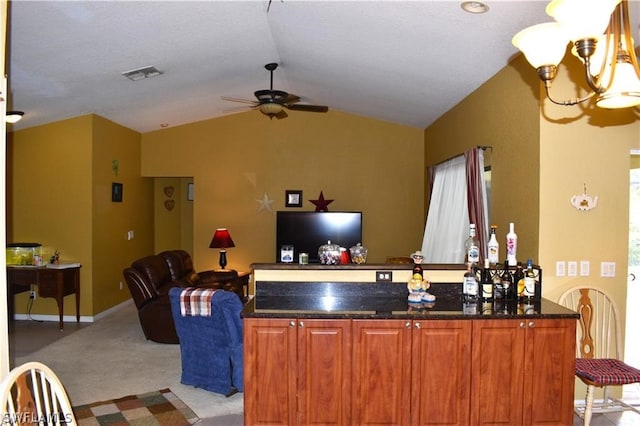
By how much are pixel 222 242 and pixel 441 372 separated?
4.95 meters

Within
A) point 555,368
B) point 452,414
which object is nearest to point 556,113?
point 555,368

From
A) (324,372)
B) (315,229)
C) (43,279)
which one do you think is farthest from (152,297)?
(324,372)

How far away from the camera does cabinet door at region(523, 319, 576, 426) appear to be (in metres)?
2.84

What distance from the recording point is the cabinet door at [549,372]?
284cm

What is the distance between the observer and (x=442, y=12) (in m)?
3.21

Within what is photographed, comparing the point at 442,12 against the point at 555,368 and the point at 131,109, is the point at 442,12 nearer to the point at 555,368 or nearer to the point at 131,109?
the point at 555,368

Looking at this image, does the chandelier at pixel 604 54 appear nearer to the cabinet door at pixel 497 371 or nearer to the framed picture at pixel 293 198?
the cabinet door at pixel 497 371

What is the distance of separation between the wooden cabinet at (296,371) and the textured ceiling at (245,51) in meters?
2.35

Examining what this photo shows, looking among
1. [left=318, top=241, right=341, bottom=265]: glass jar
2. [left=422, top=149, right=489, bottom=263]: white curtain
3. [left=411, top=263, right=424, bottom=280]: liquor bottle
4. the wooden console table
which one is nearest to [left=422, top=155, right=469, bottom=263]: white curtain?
[left=422, top=149, right=489, bottom=263]: white curtain

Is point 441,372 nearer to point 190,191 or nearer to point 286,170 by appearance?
point 286,170

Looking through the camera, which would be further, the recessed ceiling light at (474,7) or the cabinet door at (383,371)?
the recessed ceiling light at (474,7)

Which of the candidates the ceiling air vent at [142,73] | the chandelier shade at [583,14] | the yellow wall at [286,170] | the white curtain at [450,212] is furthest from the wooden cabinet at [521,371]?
the yellow wall at [286,170]

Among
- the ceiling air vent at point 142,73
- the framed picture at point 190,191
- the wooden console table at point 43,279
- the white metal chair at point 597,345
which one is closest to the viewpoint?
Answer: the white metal chair at point 597,345

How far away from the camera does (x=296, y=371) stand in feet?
9.28
